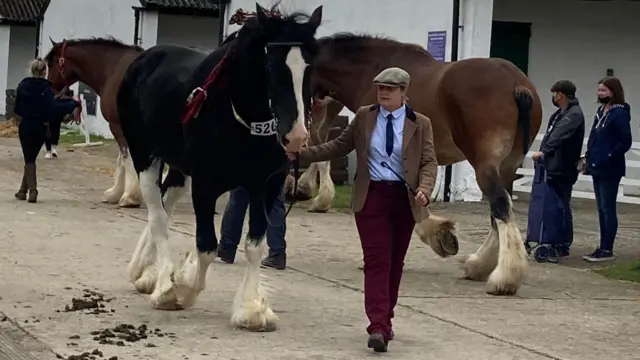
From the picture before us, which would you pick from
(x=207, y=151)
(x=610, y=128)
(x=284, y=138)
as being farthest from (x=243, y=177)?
(x=610, y=128)

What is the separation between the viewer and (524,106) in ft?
32.5

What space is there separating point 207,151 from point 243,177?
298mm

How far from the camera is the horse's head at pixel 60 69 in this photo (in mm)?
15531

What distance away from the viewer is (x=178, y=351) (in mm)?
6766

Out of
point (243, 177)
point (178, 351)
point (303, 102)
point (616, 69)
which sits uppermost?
point (616, 69)

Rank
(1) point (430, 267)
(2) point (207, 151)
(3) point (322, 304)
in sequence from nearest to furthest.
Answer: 1. (2) point (207, 151)
2. (3) point (322, 304)
3. (1) point (430, 267)

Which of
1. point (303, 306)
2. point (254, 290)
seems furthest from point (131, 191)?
point (254, 290)

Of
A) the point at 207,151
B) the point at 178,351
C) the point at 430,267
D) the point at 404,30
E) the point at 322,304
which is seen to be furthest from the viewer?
the point at 404,30

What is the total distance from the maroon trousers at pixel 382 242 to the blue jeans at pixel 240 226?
3.11 metres

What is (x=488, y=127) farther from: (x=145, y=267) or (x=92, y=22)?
(x=92, y=22)

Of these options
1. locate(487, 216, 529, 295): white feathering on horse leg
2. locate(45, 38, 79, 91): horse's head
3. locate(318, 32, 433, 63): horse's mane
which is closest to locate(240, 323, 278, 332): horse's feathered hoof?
locate(487, 216, 529, 295): white feathering on horse leg

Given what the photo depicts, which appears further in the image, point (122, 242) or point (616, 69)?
point (616, 69)

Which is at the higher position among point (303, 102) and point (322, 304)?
point (303, 102)

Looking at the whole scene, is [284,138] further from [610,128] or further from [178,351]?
[610,128]
